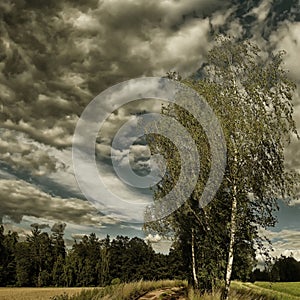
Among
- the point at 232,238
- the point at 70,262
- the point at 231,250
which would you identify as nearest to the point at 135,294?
the point at 231,250

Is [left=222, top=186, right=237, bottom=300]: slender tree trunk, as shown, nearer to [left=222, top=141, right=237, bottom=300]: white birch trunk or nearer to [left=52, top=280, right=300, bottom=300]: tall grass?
[left=222, top=141, right=237, bottom=300]: white birch trunk

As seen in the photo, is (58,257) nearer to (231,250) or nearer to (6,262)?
(6,262)

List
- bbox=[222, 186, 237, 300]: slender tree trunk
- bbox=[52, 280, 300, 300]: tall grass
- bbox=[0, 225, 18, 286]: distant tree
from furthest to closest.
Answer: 1. bbox=[0, 225, 18, 286]: distant tree
2. bbox=[52, 280, 300, 300]: tall grass
3. bbox=[222, 186, 237, 300]: slender tree trunk

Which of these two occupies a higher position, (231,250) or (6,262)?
(6,262)

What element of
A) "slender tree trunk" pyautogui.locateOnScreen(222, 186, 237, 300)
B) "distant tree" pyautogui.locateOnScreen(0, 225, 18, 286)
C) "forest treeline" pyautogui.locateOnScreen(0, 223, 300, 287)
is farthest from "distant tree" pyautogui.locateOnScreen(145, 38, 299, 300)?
"distant tree" pyautogui.locateOnScreen(0, 225, 18, 286)

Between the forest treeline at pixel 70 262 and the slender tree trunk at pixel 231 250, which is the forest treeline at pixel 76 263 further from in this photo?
the slender tree trunk at pixel 231 250

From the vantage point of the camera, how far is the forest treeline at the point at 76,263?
318 feet

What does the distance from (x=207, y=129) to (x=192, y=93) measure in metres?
2.87

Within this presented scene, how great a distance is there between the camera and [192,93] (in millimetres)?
20953

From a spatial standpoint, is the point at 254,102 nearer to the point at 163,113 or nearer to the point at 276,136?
the point at 276,136

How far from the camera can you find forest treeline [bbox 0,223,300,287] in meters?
97.1

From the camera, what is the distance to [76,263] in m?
100

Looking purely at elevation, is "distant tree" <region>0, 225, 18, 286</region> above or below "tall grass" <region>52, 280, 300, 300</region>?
above

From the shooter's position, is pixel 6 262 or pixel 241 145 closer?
pixel 241 145
